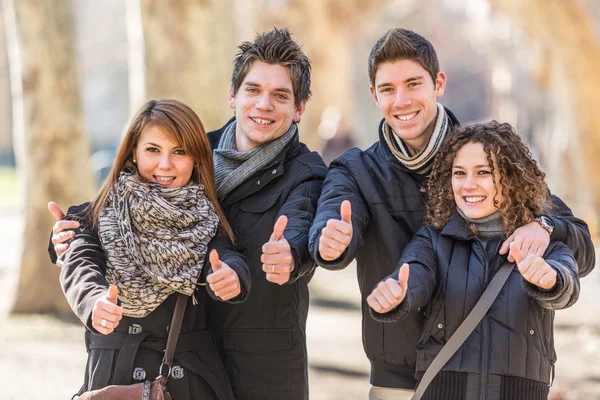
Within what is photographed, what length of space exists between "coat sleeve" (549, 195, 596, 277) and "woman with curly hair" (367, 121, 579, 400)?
6cm

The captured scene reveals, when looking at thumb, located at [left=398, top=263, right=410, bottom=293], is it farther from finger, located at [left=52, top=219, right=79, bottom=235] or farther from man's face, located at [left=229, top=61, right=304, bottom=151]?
finger, located at [left=52, top=219, right=79, bottom=235]

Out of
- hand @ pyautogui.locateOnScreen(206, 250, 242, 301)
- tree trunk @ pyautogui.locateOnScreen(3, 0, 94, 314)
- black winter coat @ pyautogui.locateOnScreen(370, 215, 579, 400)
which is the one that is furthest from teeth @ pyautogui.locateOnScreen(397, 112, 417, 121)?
tree trunk @ pyautogui.locateOnScreen(3, 0, 94, 314)

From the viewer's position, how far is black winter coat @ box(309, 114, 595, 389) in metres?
3.28

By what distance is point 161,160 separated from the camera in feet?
11.0

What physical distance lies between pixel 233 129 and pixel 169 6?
448 centimetres

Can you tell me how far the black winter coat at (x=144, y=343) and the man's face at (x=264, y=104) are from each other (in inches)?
20.5

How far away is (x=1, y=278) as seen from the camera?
1232 centimetres

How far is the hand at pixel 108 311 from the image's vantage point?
9.46ft

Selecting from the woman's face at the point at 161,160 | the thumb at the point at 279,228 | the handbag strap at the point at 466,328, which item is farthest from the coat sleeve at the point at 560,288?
the woman's face at the point at 161,160

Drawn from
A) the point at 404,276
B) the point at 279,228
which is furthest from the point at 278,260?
the point at 404,276

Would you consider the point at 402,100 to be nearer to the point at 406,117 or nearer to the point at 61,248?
the point at 406,117

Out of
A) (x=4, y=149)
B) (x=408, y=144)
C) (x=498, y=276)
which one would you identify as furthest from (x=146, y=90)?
(x=4, y=149)

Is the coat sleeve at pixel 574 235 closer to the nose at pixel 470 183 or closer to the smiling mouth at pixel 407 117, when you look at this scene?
the nose at pixel 470 183

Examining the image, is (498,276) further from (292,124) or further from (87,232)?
(87,232)
